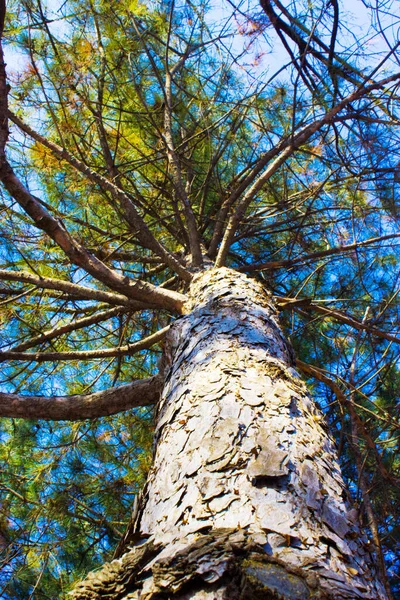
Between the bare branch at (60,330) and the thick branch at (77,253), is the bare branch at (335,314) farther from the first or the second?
the bare branch at (60,330)

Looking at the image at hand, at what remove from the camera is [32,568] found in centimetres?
298

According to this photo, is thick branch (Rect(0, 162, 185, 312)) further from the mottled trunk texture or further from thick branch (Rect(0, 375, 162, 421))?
the mottled trunk texture

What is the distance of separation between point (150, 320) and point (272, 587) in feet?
9.74

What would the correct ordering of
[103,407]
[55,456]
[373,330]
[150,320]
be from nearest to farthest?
[103,407]
[373,330]
[55,456]
[150,320]

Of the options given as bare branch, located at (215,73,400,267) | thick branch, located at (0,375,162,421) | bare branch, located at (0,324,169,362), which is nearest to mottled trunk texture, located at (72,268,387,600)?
thick branch, located at (0,375,162,421)

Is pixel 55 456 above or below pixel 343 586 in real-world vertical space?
above

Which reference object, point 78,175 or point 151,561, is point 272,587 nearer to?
point 151,561

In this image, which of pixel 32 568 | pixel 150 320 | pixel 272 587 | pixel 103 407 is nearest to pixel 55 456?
pixel 32 568

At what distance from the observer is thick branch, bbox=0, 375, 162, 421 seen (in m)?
1.78

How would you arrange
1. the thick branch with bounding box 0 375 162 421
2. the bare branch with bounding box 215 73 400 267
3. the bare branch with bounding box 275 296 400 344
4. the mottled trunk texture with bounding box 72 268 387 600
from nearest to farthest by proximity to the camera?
the mottled trunk texture with bounding box 72 268 387 600
the thick branch with bounding box 0 375 162 421
the bare branch with bounding box 275 296 400 344
the bare branch with bounding box 215 73 400 267

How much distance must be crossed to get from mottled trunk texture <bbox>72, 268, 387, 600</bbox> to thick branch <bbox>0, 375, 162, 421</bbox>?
40cm

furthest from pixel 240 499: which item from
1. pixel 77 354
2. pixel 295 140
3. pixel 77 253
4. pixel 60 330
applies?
pixel 295 140

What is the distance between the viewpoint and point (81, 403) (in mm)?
1837

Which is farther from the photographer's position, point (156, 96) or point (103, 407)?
point (156, 96)
